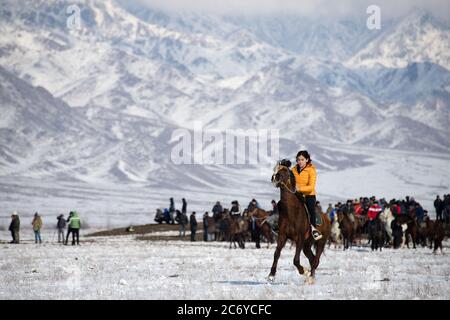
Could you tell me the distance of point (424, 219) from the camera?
137ft

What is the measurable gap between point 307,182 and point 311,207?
511 millimetres

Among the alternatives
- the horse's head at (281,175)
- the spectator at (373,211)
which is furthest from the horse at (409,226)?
the horse's head at (281,175)

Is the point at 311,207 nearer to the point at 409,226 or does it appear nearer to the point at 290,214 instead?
the point at 290,214

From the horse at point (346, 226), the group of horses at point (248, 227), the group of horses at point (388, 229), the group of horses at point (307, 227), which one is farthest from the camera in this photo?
the group of horses at point (248, 227)

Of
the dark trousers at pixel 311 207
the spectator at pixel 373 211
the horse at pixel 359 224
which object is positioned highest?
the spectator at pixel 373 211

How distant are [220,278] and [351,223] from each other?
22.5m

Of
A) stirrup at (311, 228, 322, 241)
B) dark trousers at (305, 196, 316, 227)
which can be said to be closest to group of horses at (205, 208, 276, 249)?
stirrup at (311, 228, 322, 241)

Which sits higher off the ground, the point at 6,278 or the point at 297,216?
the point at 297,216

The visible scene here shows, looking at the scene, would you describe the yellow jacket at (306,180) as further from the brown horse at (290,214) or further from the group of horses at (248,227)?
the group of horses at (248,227)

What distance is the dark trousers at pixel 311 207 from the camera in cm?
1919

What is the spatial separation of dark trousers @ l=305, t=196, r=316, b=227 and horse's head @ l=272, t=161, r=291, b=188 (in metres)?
0.60
